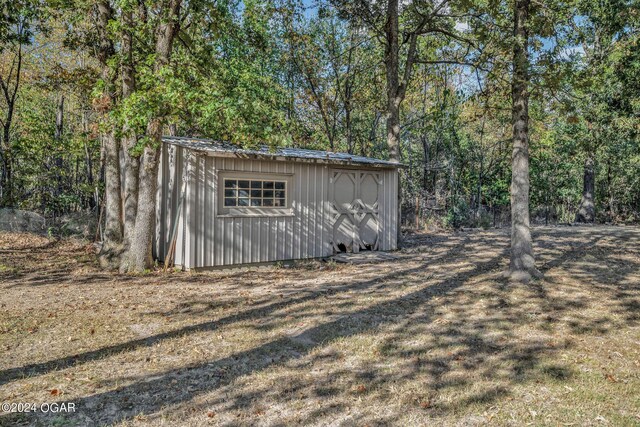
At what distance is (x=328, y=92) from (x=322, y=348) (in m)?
16.7

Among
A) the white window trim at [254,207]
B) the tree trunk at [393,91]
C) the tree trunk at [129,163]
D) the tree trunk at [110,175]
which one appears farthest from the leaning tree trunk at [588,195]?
the tree trunk at [110,175]

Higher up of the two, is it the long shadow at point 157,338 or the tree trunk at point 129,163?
the tree trunk at point 129,163

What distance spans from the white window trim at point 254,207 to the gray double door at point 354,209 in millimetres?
1235

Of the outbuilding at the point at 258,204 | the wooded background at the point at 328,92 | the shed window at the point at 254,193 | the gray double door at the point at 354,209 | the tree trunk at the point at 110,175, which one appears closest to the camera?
the wooded background at the point at 328,92

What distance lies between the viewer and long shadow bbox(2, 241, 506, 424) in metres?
2.92

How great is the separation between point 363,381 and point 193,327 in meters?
2.21

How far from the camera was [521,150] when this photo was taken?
6.66m

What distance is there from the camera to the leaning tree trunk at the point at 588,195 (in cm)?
1853

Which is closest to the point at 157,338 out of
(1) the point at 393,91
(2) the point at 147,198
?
(2) the point at 147,198

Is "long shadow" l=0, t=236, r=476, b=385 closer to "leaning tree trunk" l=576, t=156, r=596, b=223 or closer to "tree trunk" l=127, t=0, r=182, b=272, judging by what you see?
"tree trunk" l=127, t=0, r=182, b=272

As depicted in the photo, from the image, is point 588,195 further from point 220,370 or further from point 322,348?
point 220,370

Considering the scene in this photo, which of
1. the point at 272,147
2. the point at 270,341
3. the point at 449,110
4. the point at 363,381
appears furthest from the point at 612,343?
the point at 449,110

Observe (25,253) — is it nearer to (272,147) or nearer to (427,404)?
(272,147)

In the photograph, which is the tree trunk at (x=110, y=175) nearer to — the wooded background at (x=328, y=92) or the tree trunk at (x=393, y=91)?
the wooded background at (x=328, y=92)
